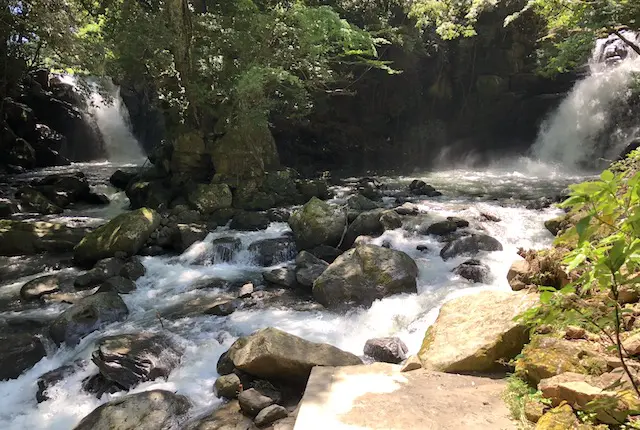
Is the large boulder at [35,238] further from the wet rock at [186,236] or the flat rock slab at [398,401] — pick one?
the flat rock slab at [398,401]

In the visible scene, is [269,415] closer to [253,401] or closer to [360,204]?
[253,401]

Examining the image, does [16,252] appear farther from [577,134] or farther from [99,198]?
[577,134]

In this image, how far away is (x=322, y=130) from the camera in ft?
73.8

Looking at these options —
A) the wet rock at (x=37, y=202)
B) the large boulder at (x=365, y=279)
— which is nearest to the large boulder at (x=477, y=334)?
the large boulder at (x=365, y=279)

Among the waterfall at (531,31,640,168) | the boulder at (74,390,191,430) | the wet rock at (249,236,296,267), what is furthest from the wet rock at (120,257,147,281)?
the waterfall at (531,31,640,168)

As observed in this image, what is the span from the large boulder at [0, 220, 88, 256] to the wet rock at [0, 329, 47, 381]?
4.31m

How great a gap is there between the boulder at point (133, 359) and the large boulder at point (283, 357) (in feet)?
3.32

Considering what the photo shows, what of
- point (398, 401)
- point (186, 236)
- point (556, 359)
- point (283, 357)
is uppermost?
point (556, 359)

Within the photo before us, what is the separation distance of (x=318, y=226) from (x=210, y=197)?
4.07 meters

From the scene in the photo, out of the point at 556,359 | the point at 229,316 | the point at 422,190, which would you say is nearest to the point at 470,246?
the point at 229,316

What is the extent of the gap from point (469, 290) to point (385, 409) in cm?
404

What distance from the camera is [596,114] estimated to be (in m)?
18.8

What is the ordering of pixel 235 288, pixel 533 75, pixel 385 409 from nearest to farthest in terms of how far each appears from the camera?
pixel 385 409
pixel 235 288
pixel 533 75

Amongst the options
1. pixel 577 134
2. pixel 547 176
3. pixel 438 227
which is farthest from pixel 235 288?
pixel 577 134
